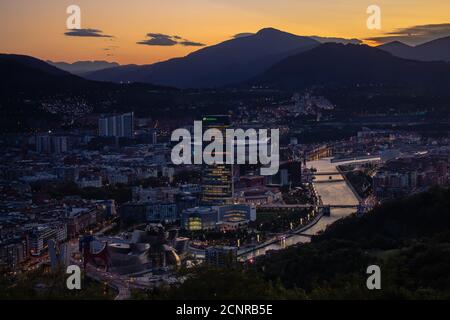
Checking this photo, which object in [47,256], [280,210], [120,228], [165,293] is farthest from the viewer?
[280,210]

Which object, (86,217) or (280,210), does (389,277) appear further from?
(280,210)

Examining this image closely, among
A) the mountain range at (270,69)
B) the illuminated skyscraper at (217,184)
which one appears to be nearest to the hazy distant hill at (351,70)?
the mountain range at (270,69)

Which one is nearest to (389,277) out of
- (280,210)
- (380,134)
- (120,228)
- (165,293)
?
(165,293)

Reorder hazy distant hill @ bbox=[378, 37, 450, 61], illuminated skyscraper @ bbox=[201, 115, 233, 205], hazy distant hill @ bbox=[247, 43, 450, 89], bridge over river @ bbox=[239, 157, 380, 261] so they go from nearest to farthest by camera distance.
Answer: bridge over river @ bbox=[239, 157, 380, 261], illuminated skyscraper @ bbox=[201, 115, 233, 205], hazy distant hill @ bbox=[247, 43, 450, 89], hazy distant hill @ bbox=[378, 37, 450, 61]

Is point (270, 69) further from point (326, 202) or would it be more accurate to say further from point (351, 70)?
point (326, 202)

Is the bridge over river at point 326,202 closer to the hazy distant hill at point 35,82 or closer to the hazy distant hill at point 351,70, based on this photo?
the hazy distant hill at point 35,82

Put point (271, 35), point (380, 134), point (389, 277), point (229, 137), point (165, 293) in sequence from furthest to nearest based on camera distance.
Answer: point (271, 35) < point (380, 134) < point (229, 137) < point (389, 277) < point (165, 293)

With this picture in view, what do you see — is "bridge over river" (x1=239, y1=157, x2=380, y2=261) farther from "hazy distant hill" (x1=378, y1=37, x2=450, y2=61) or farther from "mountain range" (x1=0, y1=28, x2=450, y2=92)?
"hazy distant hill" (x1=378, y1=37, x2=450, y2=61)

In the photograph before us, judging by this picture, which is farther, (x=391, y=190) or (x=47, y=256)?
(x=391, y=190)

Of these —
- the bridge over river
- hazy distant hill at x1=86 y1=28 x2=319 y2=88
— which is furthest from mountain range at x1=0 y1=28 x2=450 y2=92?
the bridge over river
